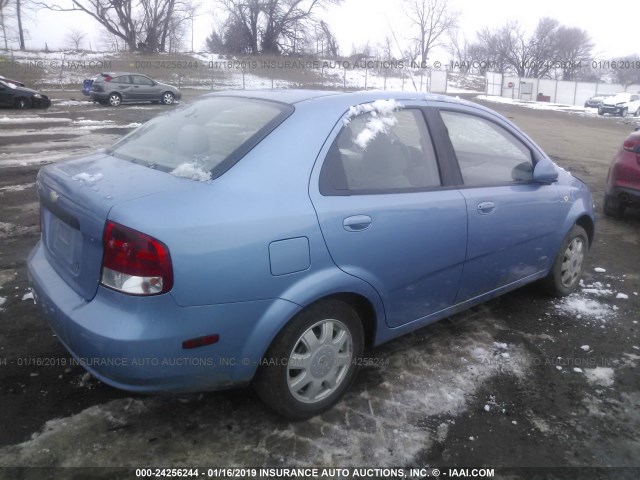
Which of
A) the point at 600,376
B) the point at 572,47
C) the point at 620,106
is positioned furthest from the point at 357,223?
the point at 572,47

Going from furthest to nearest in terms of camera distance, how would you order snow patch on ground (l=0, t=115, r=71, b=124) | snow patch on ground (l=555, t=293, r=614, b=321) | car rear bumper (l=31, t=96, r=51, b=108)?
car rear bumper (l=31, t=96, r=51, b=108) → snow patch on ground (l=0, t=115, r=71, b=124) → snow patch on ground (l=555, t=293, r=614, b=321)

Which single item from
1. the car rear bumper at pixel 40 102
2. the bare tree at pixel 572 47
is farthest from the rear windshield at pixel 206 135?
the bare tree at pixel 572 47

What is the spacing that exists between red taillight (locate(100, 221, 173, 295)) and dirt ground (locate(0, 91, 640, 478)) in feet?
2.76

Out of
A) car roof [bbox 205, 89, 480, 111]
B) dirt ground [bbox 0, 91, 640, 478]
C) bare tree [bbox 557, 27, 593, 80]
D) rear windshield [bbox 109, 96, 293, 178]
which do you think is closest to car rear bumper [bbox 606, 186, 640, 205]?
dirt ground [bbox 0, 91, 640, 478]

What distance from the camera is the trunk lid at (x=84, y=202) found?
2258 mm

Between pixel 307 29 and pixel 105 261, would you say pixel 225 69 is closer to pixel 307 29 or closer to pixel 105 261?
pixel 307 29

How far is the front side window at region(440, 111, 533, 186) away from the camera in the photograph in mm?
3293

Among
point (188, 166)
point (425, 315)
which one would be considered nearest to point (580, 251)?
point (425, 315)

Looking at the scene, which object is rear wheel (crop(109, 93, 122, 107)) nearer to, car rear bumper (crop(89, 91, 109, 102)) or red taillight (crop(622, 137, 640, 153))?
car rear bumper (crop(89, 91, 109, 102))

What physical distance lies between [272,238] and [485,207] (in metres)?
1.58

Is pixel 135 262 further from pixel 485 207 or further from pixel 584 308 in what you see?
pixel 584 308

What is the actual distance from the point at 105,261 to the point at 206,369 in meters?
0.63

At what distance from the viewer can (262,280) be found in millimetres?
2252

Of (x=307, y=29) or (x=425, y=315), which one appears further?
(x=307, y=29)
